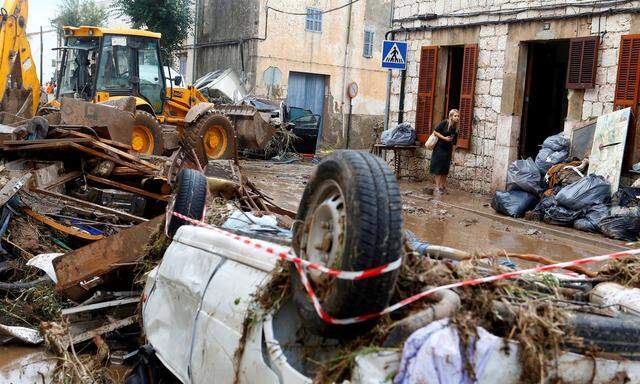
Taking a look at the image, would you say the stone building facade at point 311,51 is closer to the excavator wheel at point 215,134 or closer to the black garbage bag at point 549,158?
the excavator wheel at point 215,134

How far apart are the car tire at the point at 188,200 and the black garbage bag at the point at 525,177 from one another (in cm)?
850

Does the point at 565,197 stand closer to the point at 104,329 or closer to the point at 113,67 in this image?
the point at 104,329

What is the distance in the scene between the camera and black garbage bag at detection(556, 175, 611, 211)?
37.2 feet

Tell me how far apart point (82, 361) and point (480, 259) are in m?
3.29

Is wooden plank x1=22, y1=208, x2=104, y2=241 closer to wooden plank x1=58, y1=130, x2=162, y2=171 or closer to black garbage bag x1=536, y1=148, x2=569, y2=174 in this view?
wooden plank x1=58, y1=130, x2=162, y2=171

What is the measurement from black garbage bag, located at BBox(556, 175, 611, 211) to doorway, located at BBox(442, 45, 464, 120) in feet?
18.2

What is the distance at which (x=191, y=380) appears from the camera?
3.67 meters

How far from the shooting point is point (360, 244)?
105 inches

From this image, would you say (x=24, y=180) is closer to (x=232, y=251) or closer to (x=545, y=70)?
(x=232, y=251)

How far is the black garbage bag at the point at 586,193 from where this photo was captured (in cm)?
1134

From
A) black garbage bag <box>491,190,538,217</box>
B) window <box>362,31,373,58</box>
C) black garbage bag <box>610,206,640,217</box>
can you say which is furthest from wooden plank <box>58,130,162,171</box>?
window <box>362,31,373,58</box>

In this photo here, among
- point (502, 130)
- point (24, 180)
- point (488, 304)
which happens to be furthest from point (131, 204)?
point (502, 130)

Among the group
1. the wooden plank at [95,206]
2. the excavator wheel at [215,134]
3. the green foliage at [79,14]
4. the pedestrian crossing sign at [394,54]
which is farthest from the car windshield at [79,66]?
the green foliage at [79,14]

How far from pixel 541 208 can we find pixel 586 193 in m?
1.00
